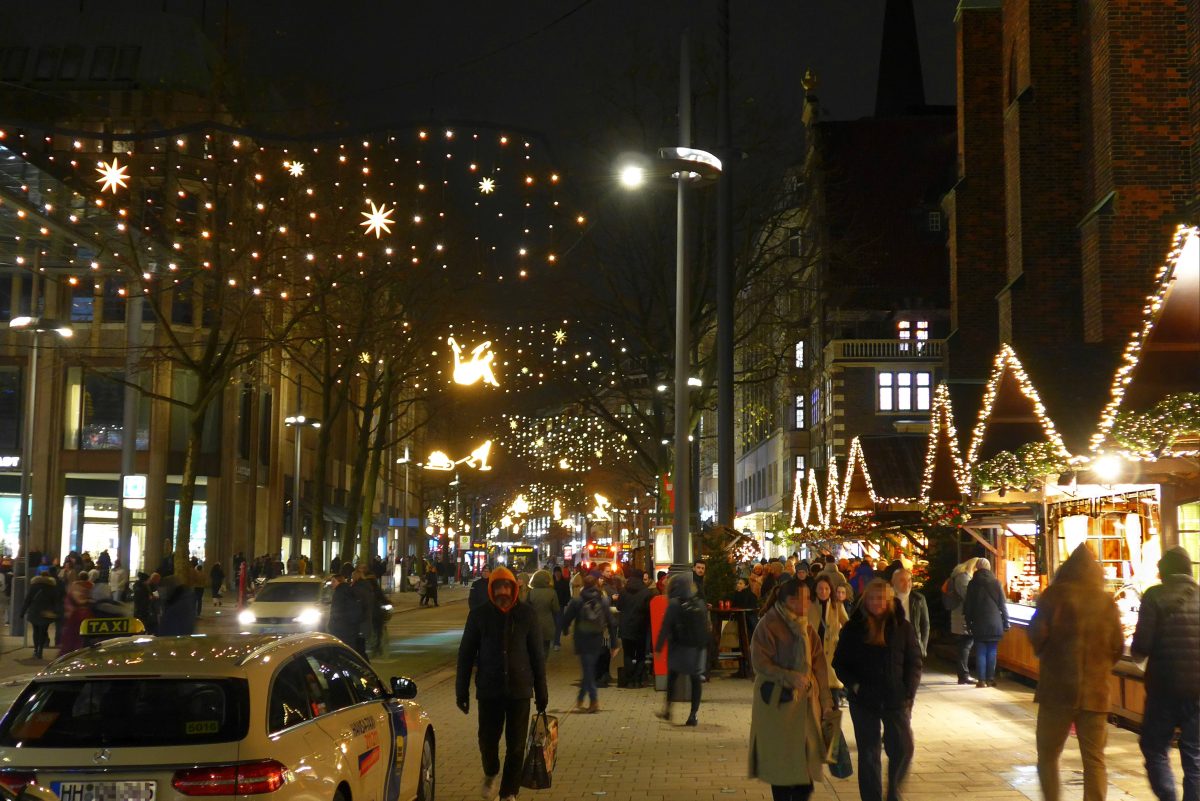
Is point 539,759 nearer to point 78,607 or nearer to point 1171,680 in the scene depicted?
point 1171,680

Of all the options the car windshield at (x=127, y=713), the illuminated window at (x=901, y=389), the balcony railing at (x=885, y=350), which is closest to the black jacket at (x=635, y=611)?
the car windshield at (x=127, y=713)

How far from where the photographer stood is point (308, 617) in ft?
90.9

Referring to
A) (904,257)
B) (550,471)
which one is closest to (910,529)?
(904,257)

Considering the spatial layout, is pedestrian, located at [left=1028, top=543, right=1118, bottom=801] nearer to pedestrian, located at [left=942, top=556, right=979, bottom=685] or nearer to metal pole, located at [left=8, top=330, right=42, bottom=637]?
pedestrian, located at [left=942, top=556, right=979, bottom=685]

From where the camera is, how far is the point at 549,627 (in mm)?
20078

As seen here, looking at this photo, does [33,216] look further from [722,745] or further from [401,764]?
[401,764]

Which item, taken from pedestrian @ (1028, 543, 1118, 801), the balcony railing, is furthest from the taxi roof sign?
the balcony railing

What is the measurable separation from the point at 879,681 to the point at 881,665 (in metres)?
0.10

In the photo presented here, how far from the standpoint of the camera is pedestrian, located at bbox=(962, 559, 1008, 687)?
63.9ft

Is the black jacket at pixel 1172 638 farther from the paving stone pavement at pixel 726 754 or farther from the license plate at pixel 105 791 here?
the license plate at pixel 105 791

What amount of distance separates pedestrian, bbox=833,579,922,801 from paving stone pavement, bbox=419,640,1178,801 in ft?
4.33

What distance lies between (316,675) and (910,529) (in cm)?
2145

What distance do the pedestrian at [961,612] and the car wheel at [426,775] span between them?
37.7ft

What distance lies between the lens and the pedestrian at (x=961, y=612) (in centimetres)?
2016
